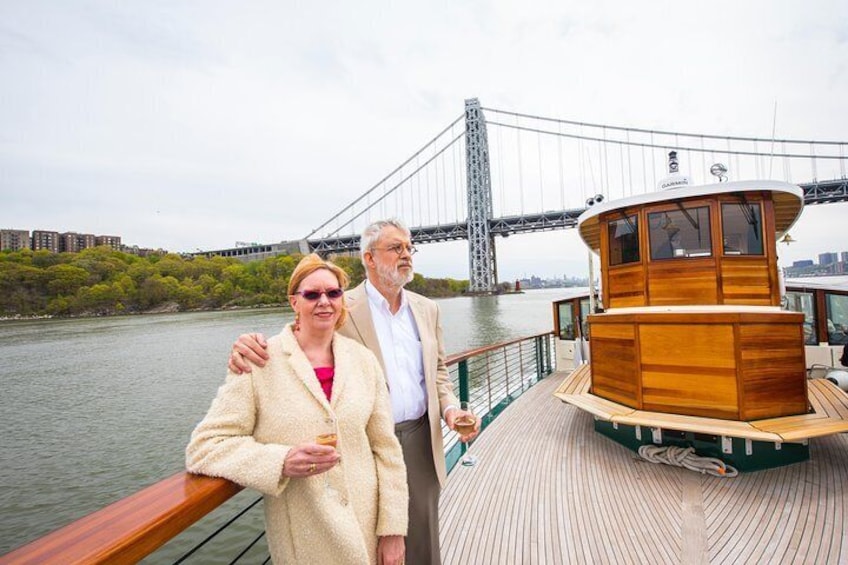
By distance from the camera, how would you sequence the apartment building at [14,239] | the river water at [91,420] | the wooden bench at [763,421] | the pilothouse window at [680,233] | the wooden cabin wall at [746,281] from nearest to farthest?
the wooden bench at [763,421], the wooden cabin wall at [746,281], the pilothouse window at [680,233], the river water at [91,420], the apartment building at [14,239]

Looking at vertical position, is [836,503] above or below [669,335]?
below

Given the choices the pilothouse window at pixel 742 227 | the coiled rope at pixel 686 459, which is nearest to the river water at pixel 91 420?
the pilothouse window at pixel 742 227

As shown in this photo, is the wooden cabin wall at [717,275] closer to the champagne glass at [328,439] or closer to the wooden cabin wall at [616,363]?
the wooden cabin wall at [616,363]

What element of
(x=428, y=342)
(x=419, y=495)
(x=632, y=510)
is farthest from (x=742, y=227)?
(x=419, y=495)

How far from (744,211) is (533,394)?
318 cm

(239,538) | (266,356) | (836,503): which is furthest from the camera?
(239,538)

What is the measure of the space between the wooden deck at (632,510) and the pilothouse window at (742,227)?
1.61 meters

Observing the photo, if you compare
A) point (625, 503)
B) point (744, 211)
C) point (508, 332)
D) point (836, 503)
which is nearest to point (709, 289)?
point (744, 211)

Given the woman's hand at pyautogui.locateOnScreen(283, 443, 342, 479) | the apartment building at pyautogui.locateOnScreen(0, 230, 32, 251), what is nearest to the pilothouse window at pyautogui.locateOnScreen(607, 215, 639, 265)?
the woman's hand at pyautogui.locateOnScreen(283, 443, 342, 479)

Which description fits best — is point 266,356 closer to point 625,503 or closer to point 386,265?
point 386,265

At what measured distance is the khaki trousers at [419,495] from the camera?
1.57m

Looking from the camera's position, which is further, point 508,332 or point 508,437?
point 508,332

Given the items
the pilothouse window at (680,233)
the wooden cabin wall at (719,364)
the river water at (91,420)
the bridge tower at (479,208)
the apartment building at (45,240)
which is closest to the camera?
the wooden cabin wall at (719,364)

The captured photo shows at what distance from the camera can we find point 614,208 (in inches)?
151
